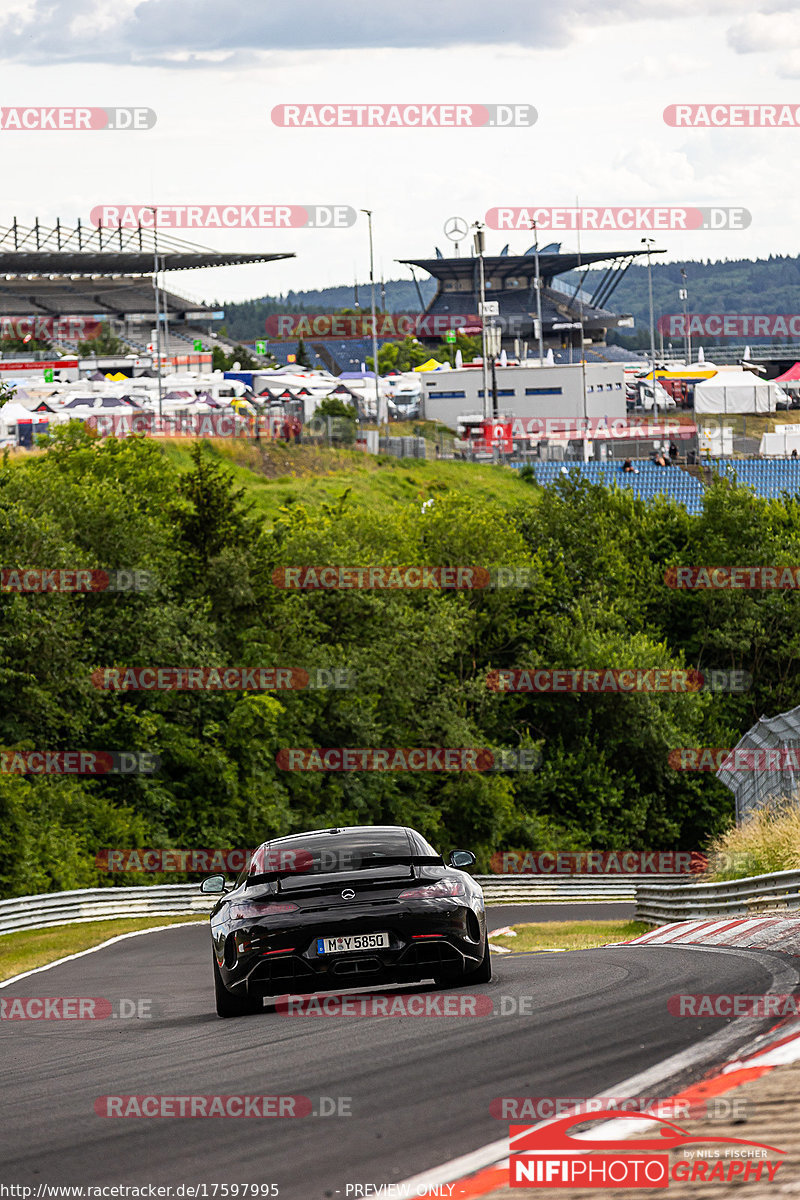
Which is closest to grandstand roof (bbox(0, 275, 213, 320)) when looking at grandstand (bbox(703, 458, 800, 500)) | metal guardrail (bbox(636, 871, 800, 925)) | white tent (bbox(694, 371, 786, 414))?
white tent (bbox(694, 371, 786, 414))

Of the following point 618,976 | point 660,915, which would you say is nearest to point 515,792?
point 660,915

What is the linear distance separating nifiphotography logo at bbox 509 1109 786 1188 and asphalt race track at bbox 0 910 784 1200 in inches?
11.5

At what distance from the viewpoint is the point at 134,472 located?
4328 centimetres

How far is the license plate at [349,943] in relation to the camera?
8.66 m

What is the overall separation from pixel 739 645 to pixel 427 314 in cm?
12291

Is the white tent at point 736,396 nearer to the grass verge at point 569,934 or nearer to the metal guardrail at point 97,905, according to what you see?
the metal guardrail at point 97,905

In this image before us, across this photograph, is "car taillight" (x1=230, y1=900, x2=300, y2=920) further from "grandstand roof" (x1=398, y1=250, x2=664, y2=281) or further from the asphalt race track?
"grandstand roof" (x1=398, y1=250, x2=664, y2=281)

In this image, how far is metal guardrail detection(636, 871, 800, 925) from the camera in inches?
565

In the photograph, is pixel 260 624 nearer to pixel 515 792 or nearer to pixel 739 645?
pixel 515 792

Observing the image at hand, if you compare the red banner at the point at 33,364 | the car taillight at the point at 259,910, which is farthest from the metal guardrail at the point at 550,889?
the red banner at the point at 33,364

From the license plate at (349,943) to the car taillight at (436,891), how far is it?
0.31 meters

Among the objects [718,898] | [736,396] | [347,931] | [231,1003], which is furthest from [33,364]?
[347,931]

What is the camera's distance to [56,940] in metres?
22.5

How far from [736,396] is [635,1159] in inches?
3444
